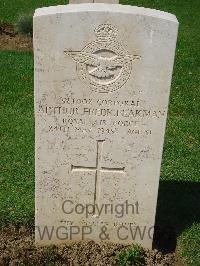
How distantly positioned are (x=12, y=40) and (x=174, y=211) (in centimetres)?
752

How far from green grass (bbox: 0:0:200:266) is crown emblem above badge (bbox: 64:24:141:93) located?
1.95 m

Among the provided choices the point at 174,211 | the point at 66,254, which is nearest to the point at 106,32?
the point at 66,254

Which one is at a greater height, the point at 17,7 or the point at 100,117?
the point at 100,117

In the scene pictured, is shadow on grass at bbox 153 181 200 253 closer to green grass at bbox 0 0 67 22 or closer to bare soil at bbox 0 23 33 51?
bare soil at bbox 0 23 33 51

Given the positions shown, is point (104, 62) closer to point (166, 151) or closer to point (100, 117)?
point (100, 117)

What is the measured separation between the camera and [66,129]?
14.8ft

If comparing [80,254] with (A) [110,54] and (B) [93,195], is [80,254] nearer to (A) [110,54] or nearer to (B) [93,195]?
(B) [93,195]

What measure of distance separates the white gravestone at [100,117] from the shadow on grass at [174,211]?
36 cm

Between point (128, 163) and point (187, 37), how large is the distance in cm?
898

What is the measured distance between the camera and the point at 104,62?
4211 mm

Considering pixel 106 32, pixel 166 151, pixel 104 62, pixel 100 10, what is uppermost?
pixel 100 10

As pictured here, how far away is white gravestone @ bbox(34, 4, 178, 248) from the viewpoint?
4.07 metres

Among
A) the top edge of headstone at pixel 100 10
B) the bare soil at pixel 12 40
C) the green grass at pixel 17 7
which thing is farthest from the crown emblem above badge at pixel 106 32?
the green grass at pixel 17 7

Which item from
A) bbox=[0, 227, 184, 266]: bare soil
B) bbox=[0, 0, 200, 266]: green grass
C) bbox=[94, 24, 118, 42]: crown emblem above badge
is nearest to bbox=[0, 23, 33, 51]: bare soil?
bbox=[0, 0, 200, 266]: green grass
